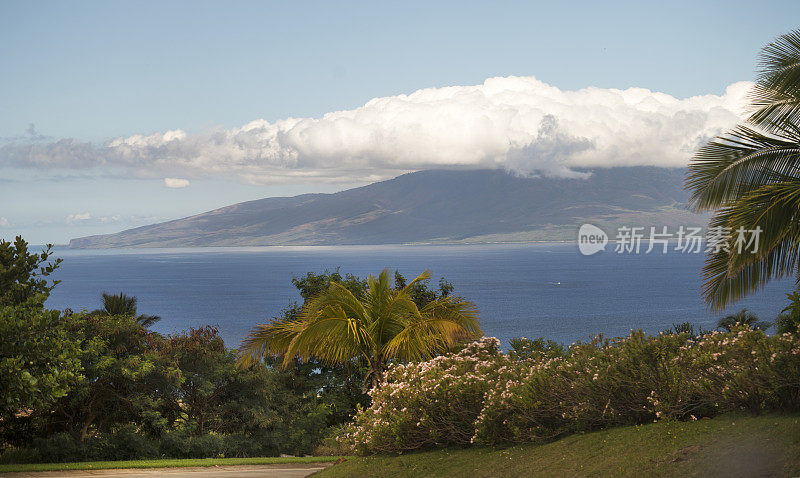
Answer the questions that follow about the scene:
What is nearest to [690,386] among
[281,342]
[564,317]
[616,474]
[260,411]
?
[616,474]

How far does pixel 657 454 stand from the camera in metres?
6.51

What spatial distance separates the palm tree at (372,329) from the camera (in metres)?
12.7

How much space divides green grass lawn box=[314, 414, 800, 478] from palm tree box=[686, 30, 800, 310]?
2.79 metres

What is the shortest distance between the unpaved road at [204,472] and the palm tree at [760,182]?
23.6 feet

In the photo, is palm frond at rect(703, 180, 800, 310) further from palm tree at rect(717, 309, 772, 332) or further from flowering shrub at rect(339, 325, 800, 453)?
palm tree at rect(717, 309, 772, 332)

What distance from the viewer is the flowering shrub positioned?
6902 millimetres

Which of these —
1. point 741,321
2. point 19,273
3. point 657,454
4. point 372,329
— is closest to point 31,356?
point 19,273

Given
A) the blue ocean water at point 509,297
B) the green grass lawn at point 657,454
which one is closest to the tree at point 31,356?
the green grass lawn at point 657,454

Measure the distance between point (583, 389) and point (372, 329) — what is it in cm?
614

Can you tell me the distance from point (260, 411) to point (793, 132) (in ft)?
39.4

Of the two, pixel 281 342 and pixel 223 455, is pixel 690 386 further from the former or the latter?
pixel 223 455

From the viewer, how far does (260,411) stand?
52.8ft

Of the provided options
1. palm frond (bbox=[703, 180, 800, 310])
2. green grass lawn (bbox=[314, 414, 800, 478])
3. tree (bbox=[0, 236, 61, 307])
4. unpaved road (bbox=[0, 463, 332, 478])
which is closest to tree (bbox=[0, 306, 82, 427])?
tree (bbox=[0, 236, 61, 307])

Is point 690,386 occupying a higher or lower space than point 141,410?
higher
